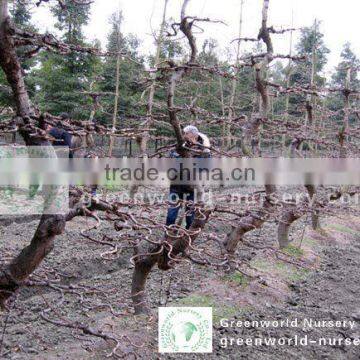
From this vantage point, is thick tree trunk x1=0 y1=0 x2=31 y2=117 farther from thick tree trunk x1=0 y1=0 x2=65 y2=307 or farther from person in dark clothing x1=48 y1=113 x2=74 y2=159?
person in dark clothing x1=48 y1=113 x2=74 y2=159

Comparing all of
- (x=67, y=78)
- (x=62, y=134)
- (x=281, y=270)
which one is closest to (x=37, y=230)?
(x=62, y=134)

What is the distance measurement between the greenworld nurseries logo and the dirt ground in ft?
0.27

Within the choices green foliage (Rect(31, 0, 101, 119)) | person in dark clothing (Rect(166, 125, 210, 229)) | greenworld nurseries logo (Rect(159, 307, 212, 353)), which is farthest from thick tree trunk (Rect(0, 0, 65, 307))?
green foliage (Rect(31, 0, 101, 119))

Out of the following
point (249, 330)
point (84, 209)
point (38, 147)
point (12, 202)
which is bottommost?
point (249, 330)

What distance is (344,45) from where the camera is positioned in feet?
106

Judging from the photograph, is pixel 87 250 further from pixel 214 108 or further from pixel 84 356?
pixel 214 108

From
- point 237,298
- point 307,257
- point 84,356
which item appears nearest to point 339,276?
point 307,257

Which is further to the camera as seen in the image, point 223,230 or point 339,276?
point 223,230

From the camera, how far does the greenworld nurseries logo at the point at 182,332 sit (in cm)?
381

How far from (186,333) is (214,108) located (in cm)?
1626

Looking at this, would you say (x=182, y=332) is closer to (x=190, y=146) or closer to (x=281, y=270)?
(x=190, y=146)

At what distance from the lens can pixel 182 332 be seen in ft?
12.6

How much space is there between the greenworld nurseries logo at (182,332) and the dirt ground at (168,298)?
0.08 m

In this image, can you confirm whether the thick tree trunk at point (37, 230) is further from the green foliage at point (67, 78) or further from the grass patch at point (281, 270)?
the green foliage at point (67, 78)
